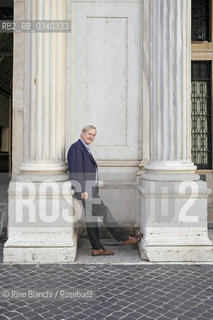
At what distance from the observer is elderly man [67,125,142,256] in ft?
18.1

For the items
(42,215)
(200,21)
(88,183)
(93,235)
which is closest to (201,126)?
(200,21)

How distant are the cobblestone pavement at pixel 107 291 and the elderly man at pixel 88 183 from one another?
620 millimetres

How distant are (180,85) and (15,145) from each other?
10.4 feet

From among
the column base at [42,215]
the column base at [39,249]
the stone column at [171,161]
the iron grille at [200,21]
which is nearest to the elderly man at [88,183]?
the column base at [42,215]

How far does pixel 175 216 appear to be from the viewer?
17.8 feet

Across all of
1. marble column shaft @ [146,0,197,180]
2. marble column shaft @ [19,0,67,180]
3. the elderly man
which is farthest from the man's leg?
marble column shaft @ [146,0,197,180]

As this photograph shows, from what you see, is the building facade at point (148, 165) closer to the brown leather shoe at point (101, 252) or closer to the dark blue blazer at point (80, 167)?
the dark blue blazer at point (80, 167)

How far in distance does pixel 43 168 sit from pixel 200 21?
17.8 ft

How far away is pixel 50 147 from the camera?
562cm

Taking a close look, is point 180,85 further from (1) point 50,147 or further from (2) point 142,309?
(2) point 142,309

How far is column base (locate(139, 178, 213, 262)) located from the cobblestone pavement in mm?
352

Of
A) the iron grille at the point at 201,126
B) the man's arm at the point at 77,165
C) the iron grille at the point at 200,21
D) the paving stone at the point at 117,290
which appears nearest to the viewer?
the paving stone at the point at 117,290

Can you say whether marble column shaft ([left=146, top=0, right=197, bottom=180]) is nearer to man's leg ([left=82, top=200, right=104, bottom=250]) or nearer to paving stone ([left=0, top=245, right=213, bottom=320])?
man's leg ([left=82, top=200, right=104, bottom=250])

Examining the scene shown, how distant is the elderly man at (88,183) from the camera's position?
5531mm
